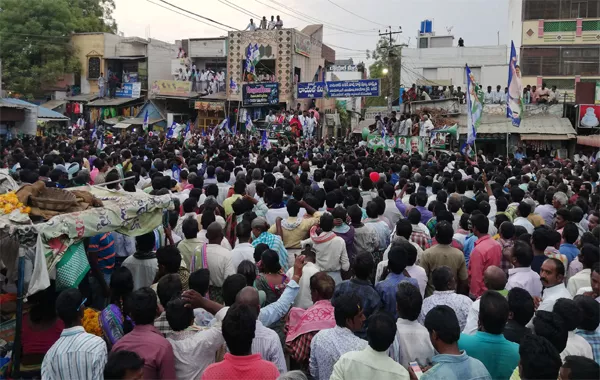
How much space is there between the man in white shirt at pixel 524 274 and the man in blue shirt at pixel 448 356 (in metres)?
2.01

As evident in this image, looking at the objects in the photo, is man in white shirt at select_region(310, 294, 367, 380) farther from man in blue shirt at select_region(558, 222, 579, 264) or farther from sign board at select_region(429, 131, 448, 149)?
sign board at select_region(429, 131, 448, 149)

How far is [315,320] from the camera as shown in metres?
4.25

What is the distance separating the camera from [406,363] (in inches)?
155

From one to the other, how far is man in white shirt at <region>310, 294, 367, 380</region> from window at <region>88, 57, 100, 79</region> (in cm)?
3694

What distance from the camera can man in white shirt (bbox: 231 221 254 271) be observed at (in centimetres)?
576

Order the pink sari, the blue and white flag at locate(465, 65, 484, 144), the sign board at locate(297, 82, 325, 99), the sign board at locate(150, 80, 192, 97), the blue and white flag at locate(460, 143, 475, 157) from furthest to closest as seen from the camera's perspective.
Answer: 1. the sign board at locate(150, 80, 192, 97)
2. the sign board at locate(297, 82, 325, 99)
3. the blue and white flag at locate(460, 143, 475, 157)
4. the blue and white flag at locate(465, 65, 484, 144)
5. the pink sari

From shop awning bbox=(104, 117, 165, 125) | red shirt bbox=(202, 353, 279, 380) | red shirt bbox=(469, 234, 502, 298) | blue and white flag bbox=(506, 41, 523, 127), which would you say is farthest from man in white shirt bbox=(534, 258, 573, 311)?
shop awning bbox=(104, 117, 165, 125)

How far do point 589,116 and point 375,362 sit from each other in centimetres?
2393

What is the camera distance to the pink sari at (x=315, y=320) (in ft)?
13.8

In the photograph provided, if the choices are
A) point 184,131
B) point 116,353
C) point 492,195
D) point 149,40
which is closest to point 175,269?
point 116,353

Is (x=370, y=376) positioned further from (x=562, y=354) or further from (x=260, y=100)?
(x=260, y=100)

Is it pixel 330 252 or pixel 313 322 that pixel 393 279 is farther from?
pixel 330 252

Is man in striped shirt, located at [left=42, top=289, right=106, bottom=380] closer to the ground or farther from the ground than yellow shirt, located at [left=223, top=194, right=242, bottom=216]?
closer to the ground

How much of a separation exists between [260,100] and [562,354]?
2970cm
